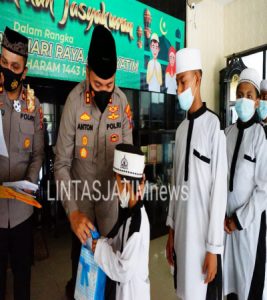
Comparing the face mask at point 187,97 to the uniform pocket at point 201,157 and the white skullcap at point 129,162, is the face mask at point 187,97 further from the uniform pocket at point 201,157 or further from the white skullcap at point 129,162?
the white skullcap at point 129,162

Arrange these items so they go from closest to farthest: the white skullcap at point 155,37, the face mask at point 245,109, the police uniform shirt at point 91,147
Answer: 1. the police uniform shirt at point 91,147
2. the face mask at point 245,109
3. the white skullcap at point 155,37

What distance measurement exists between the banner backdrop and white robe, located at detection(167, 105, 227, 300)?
1.43 metres

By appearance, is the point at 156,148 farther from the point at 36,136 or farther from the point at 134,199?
the point at 134,199

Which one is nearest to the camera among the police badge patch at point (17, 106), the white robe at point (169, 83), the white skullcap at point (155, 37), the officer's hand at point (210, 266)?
the officer's hand at point (210, 266)

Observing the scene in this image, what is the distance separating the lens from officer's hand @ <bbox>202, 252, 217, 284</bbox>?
52.1 inches

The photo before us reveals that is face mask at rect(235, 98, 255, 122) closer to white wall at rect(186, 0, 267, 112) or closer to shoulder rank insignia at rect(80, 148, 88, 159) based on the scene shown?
shoulder rank insignia at rect(80, 148, 88, 159)

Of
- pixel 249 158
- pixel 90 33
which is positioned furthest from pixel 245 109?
pixel 90 33

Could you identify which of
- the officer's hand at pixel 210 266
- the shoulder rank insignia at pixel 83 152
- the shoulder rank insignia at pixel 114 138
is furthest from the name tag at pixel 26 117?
the officer's hand at pixel 210 266

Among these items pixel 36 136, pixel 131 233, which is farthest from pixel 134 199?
pixel 36 136

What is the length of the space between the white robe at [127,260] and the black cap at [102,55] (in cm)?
68

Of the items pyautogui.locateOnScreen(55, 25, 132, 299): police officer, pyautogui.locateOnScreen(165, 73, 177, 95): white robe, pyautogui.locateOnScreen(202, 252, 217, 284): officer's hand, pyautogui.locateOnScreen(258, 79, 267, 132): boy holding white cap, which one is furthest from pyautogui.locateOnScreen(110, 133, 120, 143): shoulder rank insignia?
pyautogui.locateOnScreen(165, 73, 177, 95): white robe

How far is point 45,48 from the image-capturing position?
229 centimetres

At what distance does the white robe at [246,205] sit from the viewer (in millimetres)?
1587

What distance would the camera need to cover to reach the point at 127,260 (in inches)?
43.8
